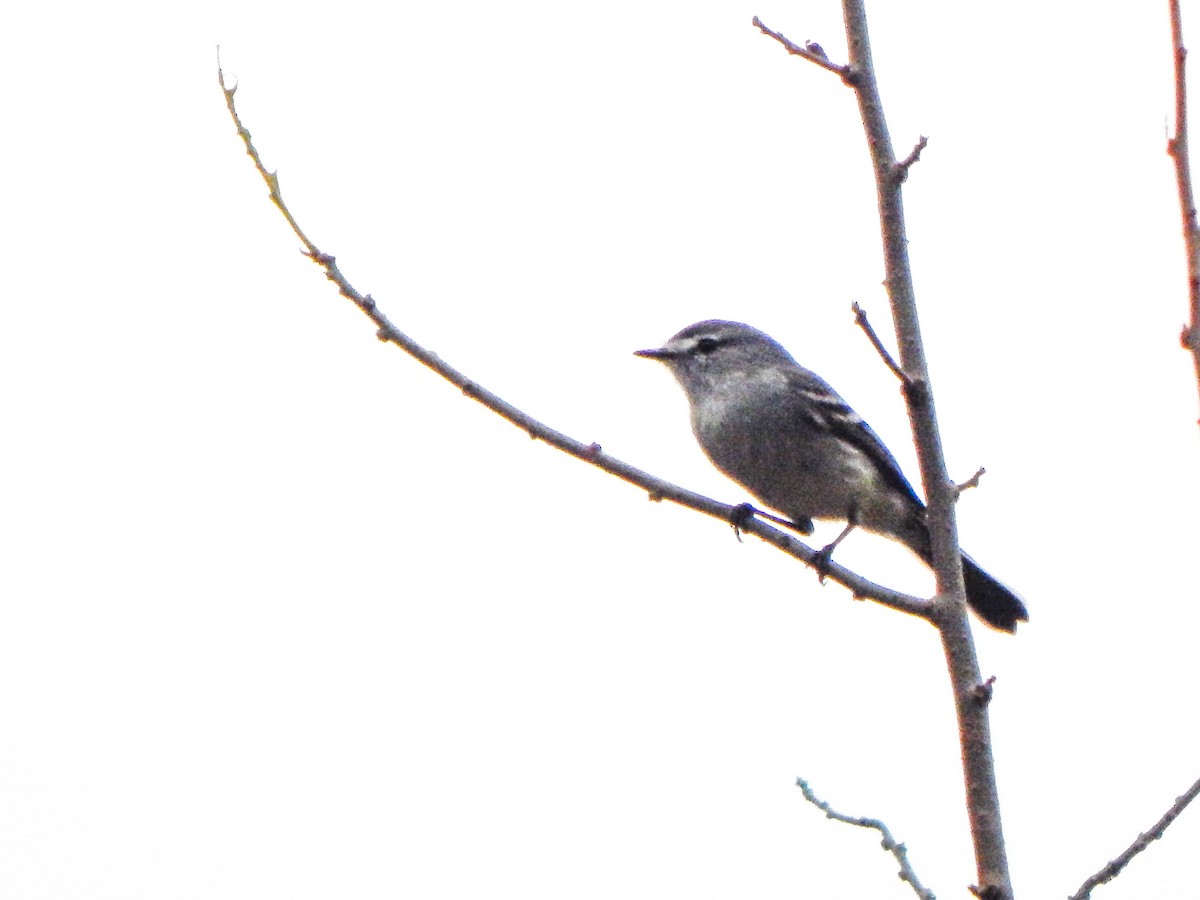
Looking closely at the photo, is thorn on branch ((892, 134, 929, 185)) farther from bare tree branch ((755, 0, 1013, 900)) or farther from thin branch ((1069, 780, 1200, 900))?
thin branch ((1069, 780, 1200, 900))

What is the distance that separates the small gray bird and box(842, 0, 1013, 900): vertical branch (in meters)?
4.45

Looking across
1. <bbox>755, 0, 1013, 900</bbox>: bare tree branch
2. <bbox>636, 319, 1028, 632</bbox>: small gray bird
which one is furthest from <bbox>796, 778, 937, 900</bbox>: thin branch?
<bbox>636, 319, 1028, 632</bbox>: small gray bird

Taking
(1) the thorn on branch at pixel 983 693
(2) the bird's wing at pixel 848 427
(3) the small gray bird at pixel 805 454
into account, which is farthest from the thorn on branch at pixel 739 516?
(2) the bird's wing at pixel 848 427

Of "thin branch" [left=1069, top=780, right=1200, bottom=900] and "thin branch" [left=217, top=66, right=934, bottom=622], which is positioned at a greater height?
"thin branch" [left=217, top=66, right=934, bottom=622]

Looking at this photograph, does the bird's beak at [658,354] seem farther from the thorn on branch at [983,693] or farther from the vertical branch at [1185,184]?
the vertical branch at [1185,184]

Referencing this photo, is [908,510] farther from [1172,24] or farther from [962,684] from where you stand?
[1172,24]

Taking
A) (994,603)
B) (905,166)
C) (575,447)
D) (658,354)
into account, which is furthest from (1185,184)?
(658,354)

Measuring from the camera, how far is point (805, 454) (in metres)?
8.20

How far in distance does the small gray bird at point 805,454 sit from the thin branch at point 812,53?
4.77 metres

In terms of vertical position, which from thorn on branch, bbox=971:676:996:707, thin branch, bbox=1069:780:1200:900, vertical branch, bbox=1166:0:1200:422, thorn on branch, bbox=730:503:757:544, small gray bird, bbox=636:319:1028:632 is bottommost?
thin branch, bbox=1069:780:1200:900

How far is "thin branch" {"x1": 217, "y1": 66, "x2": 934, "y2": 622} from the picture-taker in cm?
388

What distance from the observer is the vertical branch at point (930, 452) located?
312 cm

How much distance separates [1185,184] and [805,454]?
19.6ft

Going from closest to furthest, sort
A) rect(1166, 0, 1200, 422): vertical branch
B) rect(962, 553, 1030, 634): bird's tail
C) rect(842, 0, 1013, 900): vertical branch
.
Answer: rect(1166, 0, 1200, 422): vertical branch, rect(842, 0, 1013, 900): vertical branch, rect(962, 553, 1030, 634): bird's tail
